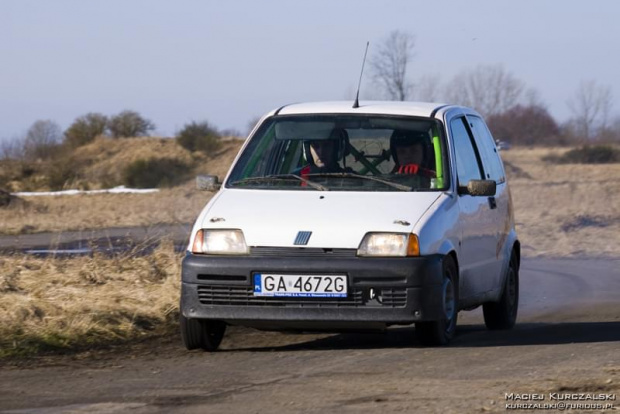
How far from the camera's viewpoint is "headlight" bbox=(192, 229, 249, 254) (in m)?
7.43

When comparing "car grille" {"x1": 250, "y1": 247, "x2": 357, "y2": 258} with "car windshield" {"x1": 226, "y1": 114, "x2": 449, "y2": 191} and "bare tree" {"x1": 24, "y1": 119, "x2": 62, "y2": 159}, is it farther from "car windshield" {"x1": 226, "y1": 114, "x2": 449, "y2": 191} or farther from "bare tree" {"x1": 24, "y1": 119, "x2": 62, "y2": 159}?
"bare tree" {"x1": 24, "y1": 119, "x2": 62, "y2": 159}

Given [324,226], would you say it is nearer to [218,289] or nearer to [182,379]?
[218,289]

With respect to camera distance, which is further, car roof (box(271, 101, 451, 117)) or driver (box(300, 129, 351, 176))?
car roof (box(271, 101, 451, 117))

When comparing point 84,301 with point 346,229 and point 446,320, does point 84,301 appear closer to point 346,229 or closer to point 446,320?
point 346,229

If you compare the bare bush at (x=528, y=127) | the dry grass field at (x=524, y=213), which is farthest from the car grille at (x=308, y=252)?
the bare bush at (x=528, y=127)

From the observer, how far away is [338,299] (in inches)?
286

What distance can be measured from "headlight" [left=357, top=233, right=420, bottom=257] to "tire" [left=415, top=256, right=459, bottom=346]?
14.0 inches

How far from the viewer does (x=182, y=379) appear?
264 inches

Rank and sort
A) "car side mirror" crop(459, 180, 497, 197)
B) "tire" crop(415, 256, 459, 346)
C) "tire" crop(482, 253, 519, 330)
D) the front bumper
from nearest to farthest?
the front bumper, "tire" crop(415, 256, 459, 346), "car side mirror" crop(459, 180, 497, 197), "tire" crop(482, 253, 519, 330)

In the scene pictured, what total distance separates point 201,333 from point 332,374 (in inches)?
49.4

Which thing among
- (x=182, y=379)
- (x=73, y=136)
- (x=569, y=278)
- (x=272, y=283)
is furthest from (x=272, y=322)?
(x=73, y=136)

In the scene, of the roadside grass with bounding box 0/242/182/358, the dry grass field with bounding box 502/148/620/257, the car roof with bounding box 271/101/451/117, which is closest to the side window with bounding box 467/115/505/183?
the car roof with bounding box 271/101/451/117

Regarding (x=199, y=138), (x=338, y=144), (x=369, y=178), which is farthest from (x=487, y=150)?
(x=199, y=138)

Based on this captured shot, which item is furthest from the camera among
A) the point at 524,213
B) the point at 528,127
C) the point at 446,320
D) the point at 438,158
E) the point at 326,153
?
the point at 528,127
